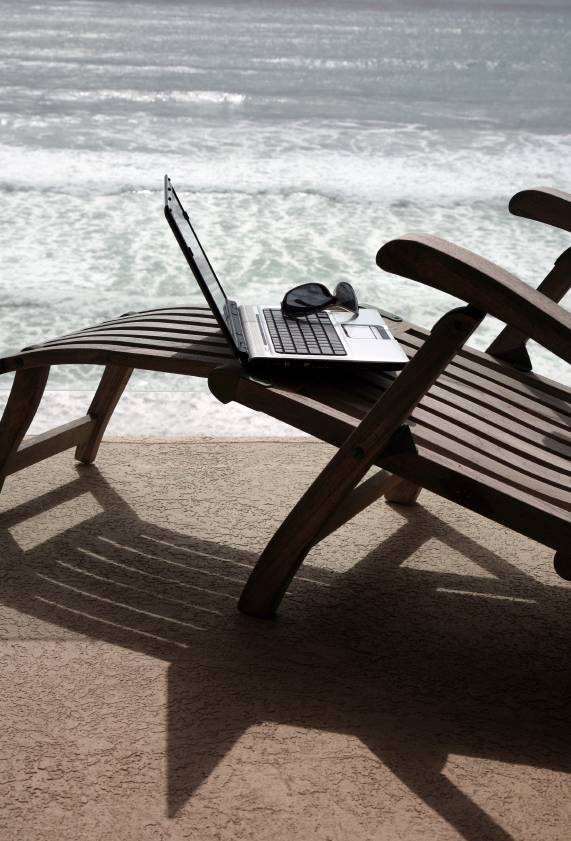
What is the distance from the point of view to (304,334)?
79.5 inches

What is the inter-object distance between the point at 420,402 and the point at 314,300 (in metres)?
0.47

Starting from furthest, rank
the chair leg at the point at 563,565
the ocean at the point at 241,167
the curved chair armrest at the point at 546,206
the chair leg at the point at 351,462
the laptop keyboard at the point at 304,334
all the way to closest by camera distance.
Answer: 1. the ocean at the point at 241,167
2. the curved chair armrest at the point at 546,206
3. the laptop keyboard at the point at 304,334
4. the chair leg at the point at 563,565
5. the chair leg at the point at 351,462

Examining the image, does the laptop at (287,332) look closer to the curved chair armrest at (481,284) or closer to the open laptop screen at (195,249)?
the open laptop screen at (195,249)

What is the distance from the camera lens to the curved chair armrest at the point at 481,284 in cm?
137

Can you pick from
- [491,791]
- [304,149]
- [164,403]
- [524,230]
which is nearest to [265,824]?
[491,791]

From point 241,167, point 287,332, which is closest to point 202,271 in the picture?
point 287,332

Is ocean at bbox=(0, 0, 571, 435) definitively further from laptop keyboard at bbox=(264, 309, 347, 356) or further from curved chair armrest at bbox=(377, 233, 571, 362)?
curved chair armrest at bbox=(377, 233, 571, 362)

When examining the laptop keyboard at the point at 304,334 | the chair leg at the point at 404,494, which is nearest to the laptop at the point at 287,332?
the laptop keyboard at the point at 304,334

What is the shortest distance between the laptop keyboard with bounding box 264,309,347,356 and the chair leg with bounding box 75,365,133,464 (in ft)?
1.81

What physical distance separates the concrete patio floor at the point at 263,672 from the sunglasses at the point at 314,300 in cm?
62

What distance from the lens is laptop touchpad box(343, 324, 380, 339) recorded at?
2.06 metres

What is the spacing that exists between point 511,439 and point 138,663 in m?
0.97

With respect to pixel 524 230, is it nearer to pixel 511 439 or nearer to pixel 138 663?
pixel 511 439

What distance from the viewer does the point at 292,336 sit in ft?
6.52
